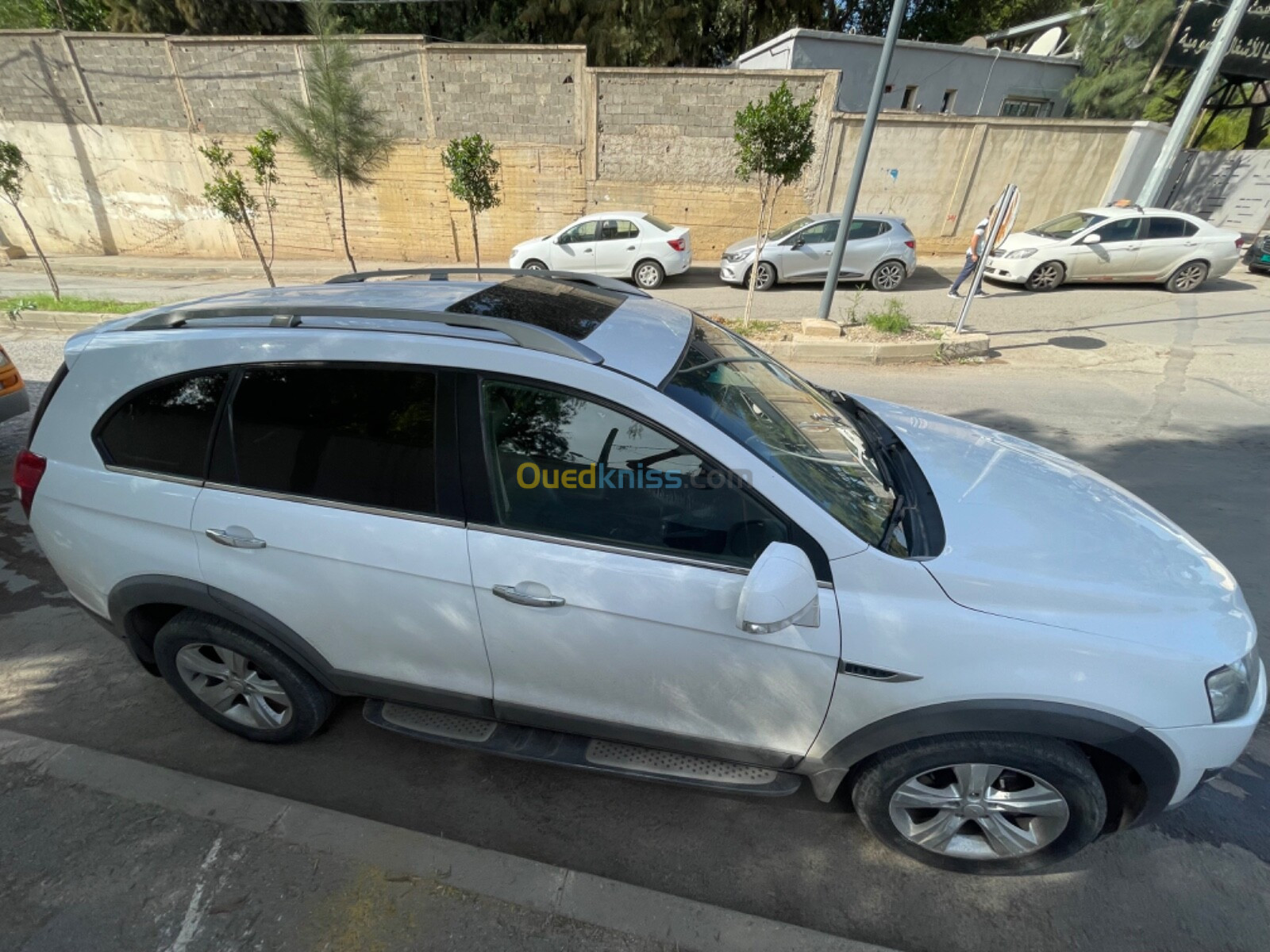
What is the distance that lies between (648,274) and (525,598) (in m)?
11.1

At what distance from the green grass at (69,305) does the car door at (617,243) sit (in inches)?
332

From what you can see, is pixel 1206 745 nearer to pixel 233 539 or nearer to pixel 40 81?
pixel 233 539

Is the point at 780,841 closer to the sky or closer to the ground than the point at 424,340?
closer to the ground

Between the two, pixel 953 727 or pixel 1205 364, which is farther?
pixel 1205 364

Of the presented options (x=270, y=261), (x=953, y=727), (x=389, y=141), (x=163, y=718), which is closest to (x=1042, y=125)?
(x=389, y=141)

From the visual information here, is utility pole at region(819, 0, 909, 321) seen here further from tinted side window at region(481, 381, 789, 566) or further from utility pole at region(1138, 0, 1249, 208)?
tinted side window at region(481, 381, 789, 566)

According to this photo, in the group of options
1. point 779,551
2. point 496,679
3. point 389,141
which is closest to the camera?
point 779,551

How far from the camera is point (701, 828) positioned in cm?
204

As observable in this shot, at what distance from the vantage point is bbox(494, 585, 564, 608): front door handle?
67.8 inches

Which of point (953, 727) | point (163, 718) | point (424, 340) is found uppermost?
point (424, 340)

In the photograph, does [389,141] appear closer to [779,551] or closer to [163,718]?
[163,718]

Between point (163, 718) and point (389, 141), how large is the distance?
16886 millimetres

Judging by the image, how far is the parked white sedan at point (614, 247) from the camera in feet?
37.6

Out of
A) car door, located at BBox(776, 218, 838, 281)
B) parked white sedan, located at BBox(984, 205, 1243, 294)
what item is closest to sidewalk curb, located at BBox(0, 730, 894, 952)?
car door, located at BBox(776, 218, 838, 281)
